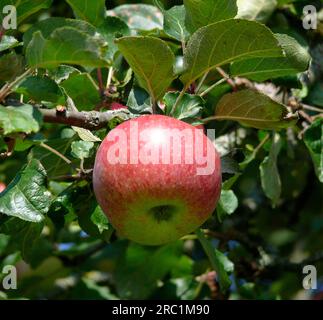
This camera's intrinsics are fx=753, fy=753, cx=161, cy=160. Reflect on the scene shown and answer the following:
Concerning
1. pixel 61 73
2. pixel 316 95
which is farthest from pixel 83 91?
pixel 316 95

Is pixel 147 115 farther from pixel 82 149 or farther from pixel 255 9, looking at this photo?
pixel 255 9

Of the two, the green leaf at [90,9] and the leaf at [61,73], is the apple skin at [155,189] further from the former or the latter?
the green leaf at [90,9]

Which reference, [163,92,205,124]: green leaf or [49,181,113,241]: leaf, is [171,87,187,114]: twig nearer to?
[163,92,205,124]: green leaf

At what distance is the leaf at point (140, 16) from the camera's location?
207 cm

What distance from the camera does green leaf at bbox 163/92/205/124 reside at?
1398 mm

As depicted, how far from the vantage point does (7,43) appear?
137 centimetres

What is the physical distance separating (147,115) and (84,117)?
12cm

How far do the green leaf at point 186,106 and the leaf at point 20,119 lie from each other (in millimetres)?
282

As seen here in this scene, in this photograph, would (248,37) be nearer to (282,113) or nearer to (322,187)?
(282,113)
